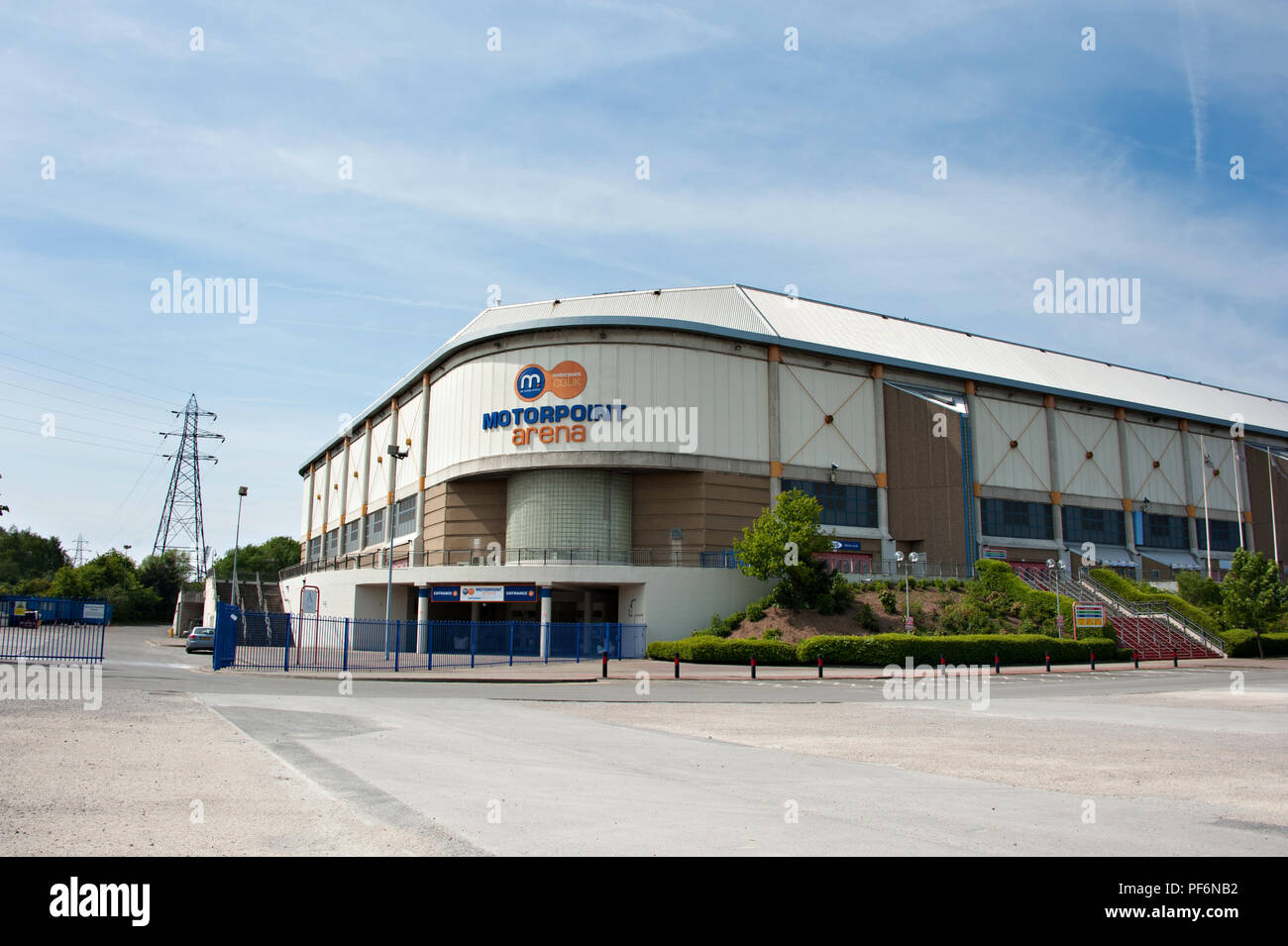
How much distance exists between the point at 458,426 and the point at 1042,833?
46.5 meters

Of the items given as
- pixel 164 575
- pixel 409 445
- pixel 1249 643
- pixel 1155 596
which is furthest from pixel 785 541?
pixel 164 575

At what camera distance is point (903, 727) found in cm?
1702

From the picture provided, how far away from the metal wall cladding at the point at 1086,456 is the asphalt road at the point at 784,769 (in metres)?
40.8

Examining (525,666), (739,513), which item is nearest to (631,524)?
(739,513)

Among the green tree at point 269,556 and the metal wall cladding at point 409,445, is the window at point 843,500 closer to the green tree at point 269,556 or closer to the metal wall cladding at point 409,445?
the metal wall cladding at point 409,445

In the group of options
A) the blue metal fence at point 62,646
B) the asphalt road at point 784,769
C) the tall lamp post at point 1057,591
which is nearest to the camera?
the asphalt road at point 784,769

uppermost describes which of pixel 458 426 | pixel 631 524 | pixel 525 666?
pixel 458 426

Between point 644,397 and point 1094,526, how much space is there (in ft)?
115

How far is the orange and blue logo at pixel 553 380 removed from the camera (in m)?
47.9

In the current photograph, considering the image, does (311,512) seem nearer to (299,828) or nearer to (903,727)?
(903,727)

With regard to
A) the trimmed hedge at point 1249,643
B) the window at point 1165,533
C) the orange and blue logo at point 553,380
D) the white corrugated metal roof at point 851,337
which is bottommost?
the trimmed hedge at point 1249,643

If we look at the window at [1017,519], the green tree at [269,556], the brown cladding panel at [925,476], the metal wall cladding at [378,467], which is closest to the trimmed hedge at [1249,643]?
the brown cladding panel at [925,476]

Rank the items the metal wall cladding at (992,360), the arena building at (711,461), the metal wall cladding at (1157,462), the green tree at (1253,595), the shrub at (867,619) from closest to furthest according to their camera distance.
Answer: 1. the shrub at (867,619)
2. the green tree at (1253,595)
3. the arena building at (711,461)
4. the metal wall cladding at (992,360)
5. the metal wall cladding at (1157,462)
